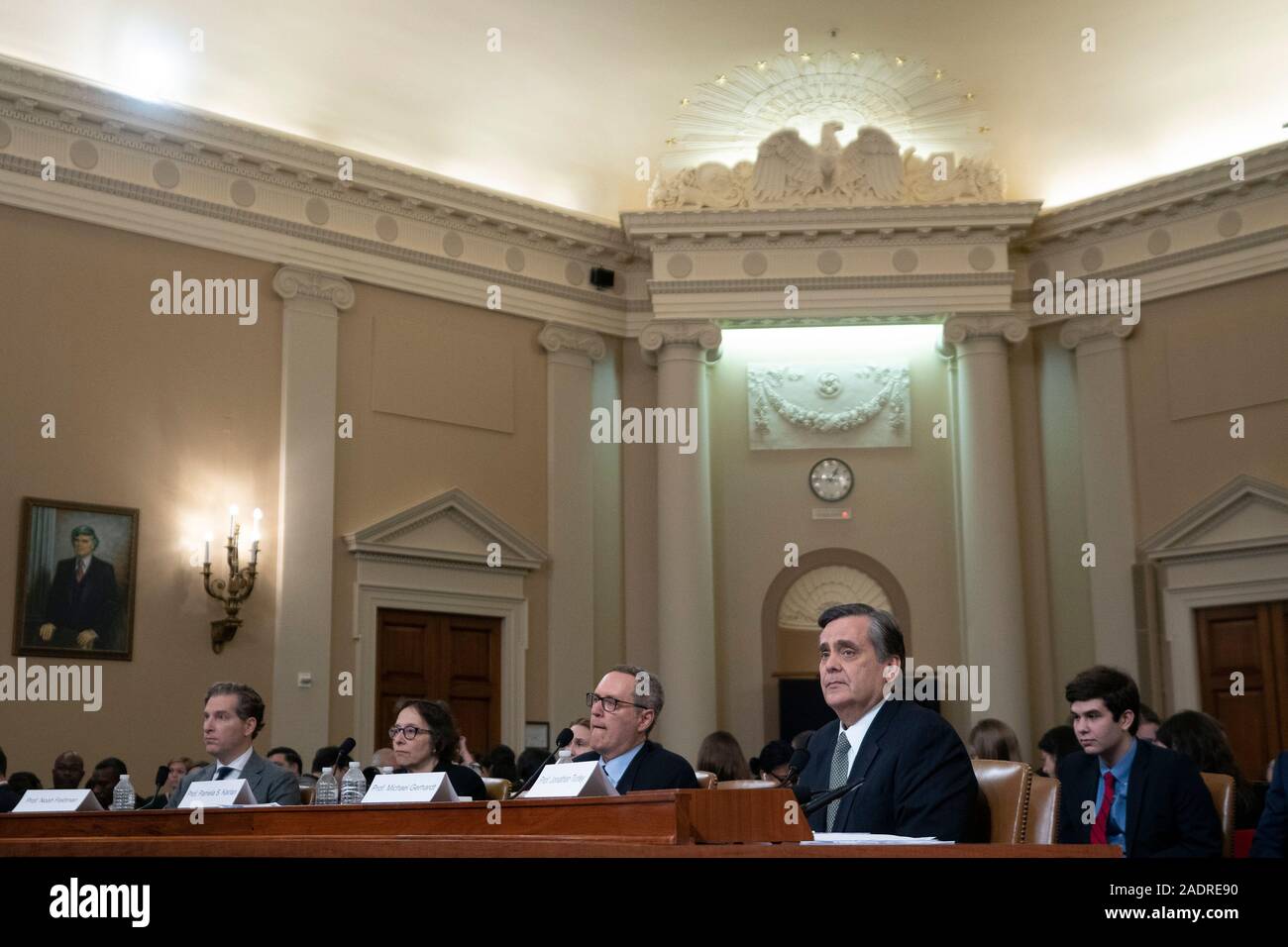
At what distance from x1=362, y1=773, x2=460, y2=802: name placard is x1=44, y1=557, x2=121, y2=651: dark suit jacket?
23.0ft

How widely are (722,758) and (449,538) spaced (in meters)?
4.75

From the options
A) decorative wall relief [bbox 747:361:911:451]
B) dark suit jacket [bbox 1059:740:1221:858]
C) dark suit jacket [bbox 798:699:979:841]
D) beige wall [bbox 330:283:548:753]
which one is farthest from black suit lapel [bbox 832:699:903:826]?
decorative wall relief [bbox 747:361:911:451]

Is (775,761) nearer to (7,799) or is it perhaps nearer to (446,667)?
(7,799)

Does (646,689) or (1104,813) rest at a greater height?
(646,689)

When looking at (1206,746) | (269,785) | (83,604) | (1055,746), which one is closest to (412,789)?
(269,785)

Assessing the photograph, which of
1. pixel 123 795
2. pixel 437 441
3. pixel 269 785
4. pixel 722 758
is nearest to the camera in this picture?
pixel 269 785

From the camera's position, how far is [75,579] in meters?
10.2

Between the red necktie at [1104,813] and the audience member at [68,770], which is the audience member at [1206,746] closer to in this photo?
the red necktie at [1104,813]

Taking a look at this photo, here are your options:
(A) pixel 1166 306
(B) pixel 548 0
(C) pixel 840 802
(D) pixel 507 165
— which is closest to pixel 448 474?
(D) pixel 507 165

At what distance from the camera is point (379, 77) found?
1234 centimetres

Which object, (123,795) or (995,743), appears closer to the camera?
(123,795)

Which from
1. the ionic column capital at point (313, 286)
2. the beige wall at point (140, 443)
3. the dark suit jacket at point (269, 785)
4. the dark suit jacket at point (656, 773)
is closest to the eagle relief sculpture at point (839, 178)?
the ionic column capital at point (313, 286)

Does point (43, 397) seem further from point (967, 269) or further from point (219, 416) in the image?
point (967, 269)

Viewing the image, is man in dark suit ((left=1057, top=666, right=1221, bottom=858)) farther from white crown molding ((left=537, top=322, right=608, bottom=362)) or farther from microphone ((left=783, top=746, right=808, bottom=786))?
white crown molding ((left=537, top=322, right=608, bottom=362))
